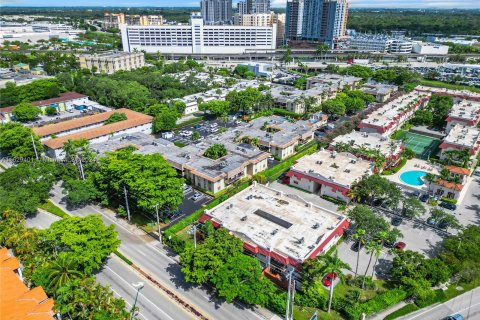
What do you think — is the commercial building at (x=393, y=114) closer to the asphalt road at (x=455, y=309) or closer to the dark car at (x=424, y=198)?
Result: the dark car at (x=424, y=198)

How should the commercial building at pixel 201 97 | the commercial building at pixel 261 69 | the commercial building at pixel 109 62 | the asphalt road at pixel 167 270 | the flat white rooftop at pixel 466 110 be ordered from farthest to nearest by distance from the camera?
the commercial building at pixel 261 69
the commercial building at pixel 109 62
the commercial building at pixel 201 97
the flat white rooftop at pixel 466 110
the asphalt road at pixel 167 270

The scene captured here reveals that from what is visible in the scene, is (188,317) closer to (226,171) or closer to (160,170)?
(160,170)

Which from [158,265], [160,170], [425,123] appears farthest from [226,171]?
[425,123]

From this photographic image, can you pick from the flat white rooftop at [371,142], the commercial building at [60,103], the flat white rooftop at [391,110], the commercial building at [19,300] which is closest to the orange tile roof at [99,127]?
the commercial building at [60,103]

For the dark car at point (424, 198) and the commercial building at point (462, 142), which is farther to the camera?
the commercial building at point (462, 142)

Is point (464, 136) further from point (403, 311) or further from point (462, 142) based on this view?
point (403, 311)

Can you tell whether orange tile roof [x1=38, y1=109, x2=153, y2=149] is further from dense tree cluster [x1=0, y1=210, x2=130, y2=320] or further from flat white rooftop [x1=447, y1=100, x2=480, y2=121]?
flat white rooftop [x1=447, y1=100, x2=480, y2=121]

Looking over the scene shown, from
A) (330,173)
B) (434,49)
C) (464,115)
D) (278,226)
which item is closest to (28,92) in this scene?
(330,173)
